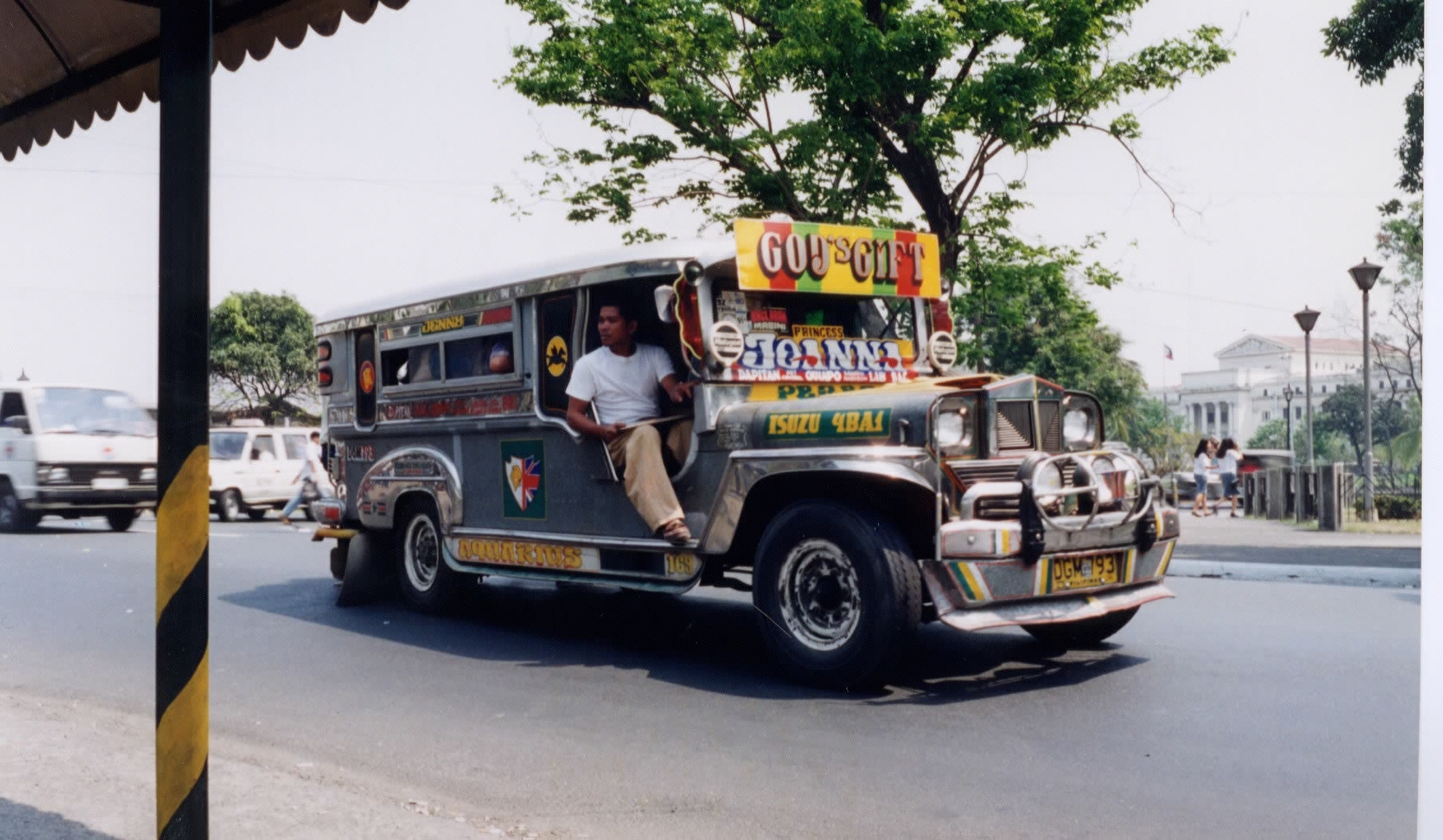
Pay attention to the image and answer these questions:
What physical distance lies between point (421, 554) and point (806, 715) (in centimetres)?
450

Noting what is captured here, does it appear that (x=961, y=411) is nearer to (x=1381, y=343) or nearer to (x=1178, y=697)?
(x=1178, y=697)

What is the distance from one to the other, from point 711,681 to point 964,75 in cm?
1234

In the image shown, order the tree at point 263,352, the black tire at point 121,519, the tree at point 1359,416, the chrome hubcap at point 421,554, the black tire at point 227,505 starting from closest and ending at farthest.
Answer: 1. the chrome hubcap at point 421,554
2. the tree at point 263,352
3. the tree at point 1359,416
4. the black tire at point 121,519
5. the black tire at point 227,505

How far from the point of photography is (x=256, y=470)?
74.1 ft

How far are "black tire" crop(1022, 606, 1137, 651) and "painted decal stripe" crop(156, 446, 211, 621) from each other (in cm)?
512

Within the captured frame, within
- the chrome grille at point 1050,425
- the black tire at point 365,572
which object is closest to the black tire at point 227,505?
the black tire at point 365,572

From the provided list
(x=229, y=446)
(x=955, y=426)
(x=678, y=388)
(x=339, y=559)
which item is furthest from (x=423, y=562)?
(x=229, y=446)

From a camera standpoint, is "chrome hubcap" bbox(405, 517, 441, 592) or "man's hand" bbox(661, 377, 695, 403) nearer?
"man's hand" bbox(661, 377, 695, 403)

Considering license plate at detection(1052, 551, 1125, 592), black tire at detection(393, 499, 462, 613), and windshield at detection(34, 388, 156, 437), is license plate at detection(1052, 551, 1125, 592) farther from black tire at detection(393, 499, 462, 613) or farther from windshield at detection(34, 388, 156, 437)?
windshield at detection(34, 388, 156, 437)

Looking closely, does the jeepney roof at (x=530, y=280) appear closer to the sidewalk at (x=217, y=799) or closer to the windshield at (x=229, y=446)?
the sidewalk at (x=217, y=799)

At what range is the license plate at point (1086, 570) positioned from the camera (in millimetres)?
6301

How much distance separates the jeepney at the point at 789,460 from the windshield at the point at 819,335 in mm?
15

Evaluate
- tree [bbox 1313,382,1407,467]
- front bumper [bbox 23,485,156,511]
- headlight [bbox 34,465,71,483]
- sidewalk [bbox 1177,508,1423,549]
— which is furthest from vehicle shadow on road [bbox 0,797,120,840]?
headlight [bbox 34,465,71,483]

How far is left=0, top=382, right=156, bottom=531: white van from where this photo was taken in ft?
53.6
